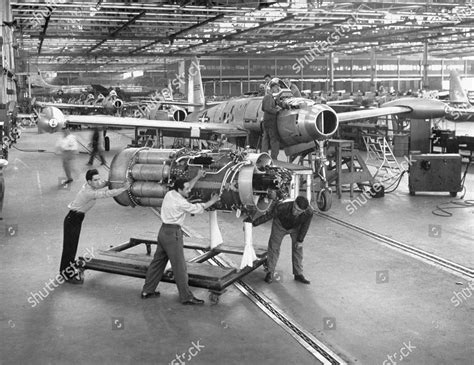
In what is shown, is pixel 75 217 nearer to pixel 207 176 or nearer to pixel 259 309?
pixel 207 176

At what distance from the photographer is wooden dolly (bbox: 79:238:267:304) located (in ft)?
21.2

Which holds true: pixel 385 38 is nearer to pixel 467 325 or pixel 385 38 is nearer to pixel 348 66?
pixel 348 66

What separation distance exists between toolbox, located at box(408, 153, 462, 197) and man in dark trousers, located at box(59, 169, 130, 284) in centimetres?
839

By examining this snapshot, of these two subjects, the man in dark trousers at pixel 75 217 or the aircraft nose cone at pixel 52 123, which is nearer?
the man in dark trousers at pixel 75 217

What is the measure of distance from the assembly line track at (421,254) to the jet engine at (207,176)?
9.11ft

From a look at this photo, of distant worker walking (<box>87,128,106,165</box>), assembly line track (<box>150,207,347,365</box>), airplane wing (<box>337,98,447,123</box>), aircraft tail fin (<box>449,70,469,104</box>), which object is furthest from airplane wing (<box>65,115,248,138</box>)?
aircraft tail fin (<box>449,70,469,104</box>)

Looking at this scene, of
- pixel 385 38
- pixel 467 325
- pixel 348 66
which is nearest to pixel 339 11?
pixel 385 38

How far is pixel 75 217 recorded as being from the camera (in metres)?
7.32

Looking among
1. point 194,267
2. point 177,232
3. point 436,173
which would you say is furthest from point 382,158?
point 177,232

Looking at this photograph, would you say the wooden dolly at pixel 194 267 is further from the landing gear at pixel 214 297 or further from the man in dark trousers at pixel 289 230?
the man in dark trousers at pixel 289 230

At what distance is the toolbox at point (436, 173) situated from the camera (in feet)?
42.7

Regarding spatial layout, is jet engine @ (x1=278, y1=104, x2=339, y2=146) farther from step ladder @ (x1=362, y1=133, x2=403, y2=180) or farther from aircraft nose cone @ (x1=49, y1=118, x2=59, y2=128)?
aircraft nose cone @ (x1=49, y1=118, x2=59, y2=128)

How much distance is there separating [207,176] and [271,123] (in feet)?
17.1

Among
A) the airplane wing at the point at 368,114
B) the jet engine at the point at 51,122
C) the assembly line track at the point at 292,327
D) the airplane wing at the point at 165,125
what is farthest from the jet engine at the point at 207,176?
the airplane wing at the point at 368,114
